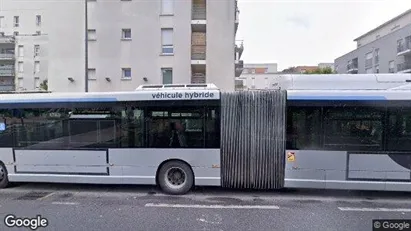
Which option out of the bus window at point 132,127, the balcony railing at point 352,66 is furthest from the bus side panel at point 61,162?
the balcony railing at point 352,66

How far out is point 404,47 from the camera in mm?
34875

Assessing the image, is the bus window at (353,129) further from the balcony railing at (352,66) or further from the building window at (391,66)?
the balcony railing at (352,66)

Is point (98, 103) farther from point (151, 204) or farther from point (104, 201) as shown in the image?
point (151, 204)

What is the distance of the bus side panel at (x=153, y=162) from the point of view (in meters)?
6.20

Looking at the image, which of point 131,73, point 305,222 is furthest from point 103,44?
point 305,222

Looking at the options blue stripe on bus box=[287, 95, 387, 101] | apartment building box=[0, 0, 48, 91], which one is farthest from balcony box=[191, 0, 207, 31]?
apartment building box=[0, 0, 48, 91]

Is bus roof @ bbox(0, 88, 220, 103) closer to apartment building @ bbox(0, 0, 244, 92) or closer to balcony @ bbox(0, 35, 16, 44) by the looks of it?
apartment building @ bbox(0, 0, 244, 92)

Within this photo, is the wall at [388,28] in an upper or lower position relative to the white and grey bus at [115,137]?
upper

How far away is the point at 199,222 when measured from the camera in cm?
467

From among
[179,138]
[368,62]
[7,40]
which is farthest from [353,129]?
[7,40]

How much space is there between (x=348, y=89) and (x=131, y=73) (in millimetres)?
15292

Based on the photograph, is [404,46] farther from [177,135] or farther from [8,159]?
[8,159]

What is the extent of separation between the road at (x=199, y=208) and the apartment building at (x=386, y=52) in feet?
117

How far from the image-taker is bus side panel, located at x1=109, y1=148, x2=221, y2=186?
6195 mm
